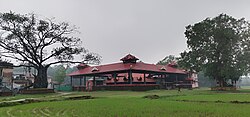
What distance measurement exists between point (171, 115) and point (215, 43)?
31.7m

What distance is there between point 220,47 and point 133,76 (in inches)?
652

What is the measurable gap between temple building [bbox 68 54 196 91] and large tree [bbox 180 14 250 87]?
6.91m

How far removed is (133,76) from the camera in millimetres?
47094

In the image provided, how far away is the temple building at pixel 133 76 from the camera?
1596 inches

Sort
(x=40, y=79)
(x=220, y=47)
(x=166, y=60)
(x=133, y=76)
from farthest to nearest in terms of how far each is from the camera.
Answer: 1. (x=166, y=60)
2. (x=133, y=76)
3. (x=40, y=79)
4. (x=220, y=47)

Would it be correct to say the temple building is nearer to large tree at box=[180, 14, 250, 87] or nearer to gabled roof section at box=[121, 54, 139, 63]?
gabled roof section at box=[121, 54, 139, 63]

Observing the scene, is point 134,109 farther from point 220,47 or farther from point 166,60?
point 166,60

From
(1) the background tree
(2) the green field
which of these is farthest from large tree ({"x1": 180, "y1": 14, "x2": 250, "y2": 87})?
(1) the background tree

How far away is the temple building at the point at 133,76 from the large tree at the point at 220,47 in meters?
6.91

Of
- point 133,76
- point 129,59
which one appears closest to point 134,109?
point 129,59

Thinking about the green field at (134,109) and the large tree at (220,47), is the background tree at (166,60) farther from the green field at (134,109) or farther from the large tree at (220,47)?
the green field at (134,109)

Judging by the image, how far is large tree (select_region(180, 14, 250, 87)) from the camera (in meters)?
38.2

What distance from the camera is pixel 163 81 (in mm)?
51812

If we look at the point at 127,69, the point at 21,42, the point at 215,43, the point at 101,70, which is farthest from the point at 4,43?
the point at 215,43
